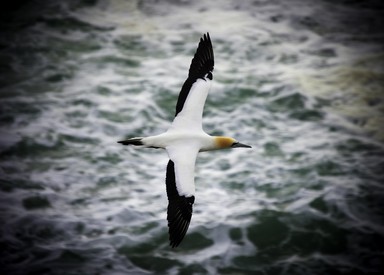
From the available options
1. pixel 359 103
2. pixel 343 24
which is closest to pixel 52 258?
pixel 359 103

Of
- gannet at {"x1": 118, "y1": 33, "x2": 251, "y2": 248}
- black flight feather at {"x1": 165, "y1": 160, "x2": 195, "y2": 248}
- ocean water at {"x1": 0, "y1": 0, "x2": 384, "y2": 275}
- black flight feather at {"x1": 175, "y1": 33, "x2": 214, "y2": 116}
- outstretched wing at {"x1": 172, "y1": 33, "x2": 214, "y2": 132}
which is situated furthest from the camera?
ocean water at {"x1": 0, "y1": 0, "x2": 384, "y2": 275}

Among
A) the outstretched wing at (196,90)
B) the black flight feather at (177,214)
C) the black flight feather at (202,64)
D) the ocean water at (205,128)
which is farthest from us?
the ocean water at (205,128)

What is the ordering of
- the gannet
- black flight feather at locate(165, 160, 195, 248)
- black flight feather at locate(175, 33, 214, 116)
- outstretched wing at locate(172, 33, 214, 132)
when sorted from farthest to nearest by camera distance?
black flight feather at locate(175, 33, 214, 116) < outstretched wing at locate(172, 33, 214, 132) < the gannet < black flight feather at locate(165, 160, 195, 248)

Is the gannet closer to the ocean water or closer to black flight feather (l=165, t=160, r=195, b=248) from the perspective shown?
black flight feather (l=165, t=160, r=195, b=248)

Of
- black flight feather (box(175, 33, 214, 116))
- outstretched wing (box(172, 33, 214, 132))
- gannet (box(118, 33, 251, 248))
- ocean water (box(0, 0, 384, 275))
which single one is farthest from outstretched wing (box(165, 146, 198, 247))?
ocean water (box(0, 0, 384, 275))

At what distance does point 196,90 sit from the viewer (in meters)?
8.88

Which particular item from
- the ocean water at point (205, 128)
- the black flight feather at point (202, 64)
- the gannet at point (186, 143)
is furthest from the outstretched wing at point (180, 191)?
the ocean water at point (205, 128)

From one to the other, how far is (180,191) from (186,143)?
83 centimetres

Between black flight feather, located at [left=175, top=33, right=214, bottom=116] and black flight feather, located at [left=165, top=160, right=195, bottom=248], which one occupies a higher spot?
black flight feather, located at [left=175, top=33, right=214, bottom=116]

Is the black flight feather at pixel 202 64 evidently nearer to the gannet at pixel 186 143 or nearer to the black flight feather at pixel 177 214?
the gannet at pixel 186 143

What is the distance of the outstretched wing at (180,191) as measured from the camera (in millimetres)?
7535

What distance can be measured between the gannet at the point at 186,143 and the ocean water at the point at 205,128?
1.83 m

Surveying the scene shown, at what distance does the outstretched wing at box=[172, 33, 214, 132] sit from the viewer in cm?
860

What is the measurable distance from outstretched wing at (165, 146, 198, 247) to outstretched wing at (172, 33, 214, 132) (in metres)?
0.56
